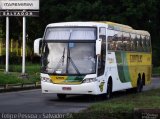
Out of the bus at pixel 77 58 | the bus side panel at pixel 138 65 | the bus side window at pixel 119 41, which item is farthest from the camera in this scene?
the bus side panel at pixel 138 65

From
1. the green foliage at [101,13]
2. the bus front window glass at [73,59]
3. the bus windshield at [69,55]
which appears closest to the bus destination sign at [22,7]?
the bus windshield at [69,55]

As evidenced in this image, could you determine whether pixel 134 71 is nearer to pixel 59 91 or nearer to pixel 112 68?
pixel 112 68

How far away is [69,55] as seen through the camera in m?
23.5

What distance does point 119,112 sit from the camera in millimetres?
13344

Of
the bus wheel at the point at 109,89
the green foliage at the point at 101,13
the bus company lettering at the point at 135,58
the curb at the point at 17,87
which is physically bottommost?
the curb at the point at 17,87

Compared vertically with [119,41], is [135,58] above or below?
below

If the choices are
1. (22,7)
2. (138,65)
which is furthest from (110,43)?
(22,7)

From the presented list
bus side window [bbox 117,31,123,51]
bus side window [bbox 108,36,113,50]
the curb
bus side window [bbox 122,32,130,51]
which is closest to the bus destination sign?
the curb

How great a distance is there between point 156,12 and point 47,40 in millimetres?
38153

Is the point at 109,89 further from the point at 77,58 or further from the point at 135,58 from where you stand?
the point at 135,58

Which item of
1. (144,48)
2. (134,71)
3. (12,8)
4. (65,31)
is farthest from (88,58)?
(12,8)

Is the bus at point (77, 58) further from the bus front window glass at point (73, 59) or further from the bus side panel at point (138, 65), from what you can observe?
the bus side panel at point (138, 65)

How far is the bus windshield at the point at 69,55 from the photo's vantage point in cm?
2347

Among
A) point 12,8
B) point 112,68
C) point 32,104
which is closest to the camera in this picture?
point 32,104
